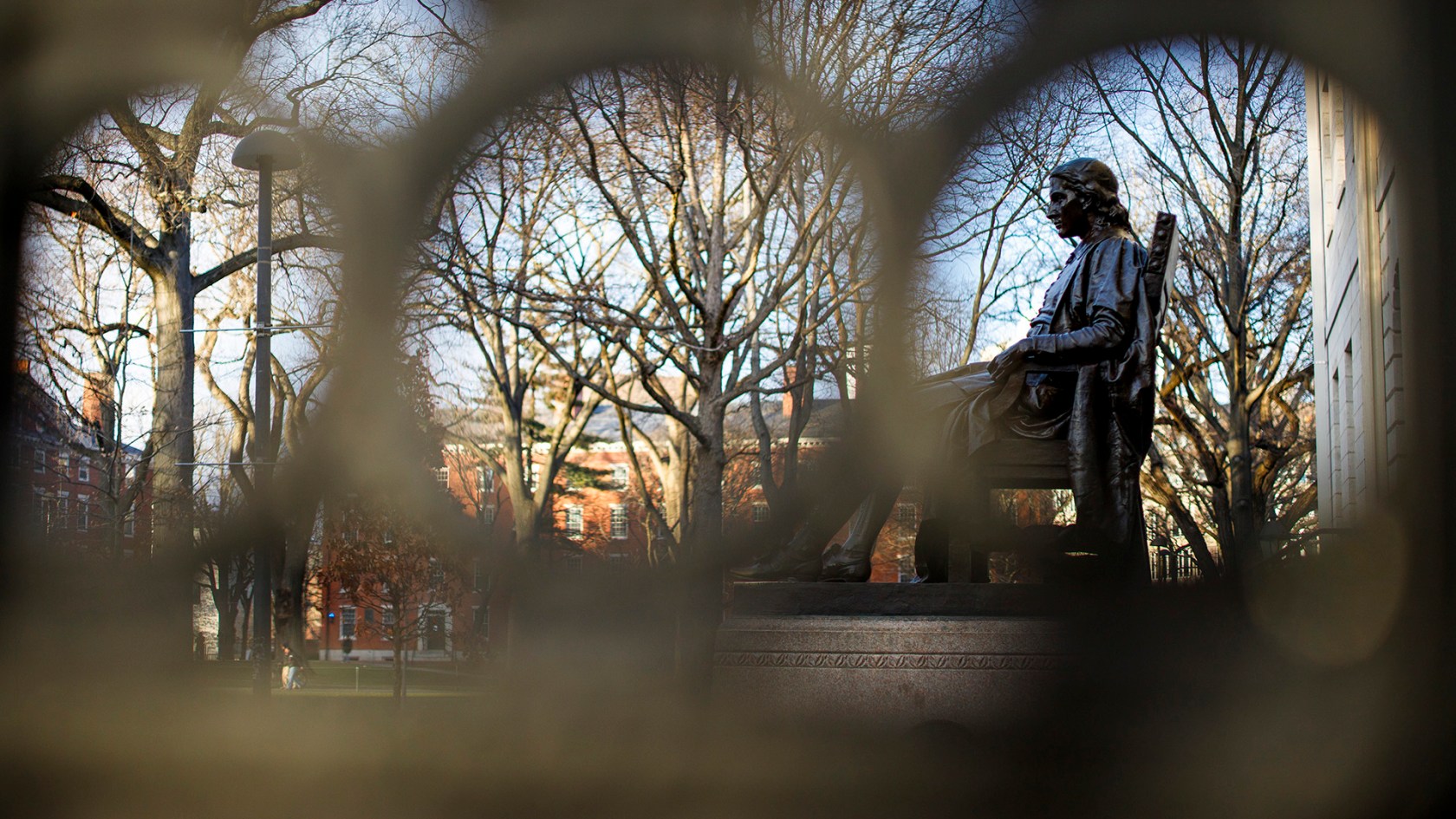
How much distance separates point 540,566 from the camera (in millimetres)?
6609

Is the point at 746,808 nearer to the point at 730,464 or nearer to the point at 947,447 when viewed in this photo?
the point at 947,447

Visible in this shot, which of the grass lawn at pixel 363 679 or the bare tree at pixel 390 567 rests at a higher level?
the bare tree at pixel 390 567

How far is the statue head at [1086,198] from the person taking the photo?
3.99m

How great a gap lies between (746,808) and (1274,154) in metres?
9.70

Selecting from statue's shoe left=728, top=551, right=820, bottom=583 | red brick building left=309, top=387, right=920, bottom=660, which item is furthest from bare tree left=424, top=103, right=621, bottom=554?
statue's shoe left=728, top=551, right=820, bottom=583

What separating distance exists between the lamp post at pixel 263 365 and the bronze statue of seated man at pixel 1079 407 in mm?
3022

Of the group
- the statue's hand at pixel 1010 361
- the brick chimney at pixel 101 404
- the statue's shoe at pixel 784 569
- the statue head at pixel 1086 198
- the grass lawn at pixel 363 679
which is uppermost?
the statue head at pixel 1086 198

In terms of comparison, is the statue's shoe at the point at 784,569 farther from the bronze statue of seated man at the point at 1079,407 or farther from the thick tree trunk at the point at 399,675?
the thick tree trunk at the point at 399,675

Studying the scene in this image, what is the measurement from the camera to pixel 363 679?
5512 millimetres

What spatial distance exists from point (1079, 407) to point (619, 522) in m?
5.08

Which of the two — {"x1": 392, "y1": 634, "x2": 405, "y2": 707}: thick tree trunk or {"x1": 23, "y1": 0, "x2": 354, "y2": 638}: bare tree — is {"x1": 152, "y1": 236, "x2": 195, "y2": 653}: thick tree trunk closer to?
{"x1": 23, "y1": 0, "x2": 354, "y2": 638}: bare tree

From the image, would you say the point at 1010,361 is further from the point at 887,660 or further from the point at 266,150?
the point at 266,150

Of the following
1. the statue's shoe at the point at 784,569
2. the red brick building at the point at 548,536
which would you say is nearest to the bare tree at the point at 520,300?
the red brick building at the point at 548,536

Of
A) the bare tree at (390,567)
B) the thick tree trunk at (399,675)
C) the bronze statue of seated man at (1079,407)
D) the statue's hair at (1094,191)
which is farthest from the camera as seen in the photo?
the bare tree at (390,567)
